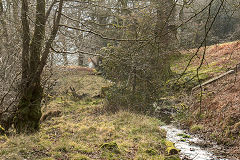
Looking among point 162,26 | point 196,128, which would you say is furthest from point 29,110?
point 196,128

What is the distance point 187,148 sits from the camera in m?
6.42

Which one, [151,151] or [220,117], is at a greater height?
[220,117]

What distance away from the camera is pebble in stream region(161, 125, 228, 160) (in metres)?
5.70

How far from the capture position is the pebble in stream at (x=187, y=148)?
18.7 ft

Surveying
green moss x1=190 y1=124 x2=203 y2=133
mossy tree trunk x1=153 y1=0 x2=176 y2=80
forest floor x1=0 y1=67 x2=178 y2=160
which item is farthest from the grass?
forest floor x1=0 y1=67 x2=178 y2=160

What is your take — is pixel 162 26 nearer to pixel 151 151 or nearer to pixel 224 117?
pixel 224 117

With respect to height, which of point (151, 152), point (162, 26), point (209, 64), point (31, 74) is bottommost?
point (151, 152)

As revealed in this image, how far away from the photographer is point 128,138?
685 cm

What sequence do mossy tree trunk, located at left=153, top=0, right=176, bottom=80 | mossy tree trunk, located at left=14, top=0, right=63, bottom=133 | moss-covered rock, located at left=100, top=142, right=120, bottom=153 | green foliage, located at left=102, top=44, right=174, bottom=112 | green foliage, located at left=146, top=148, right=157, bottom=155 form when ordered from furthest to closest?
green foliage, located at left=102, top=44, right=174, bottom=112 → mossy tree trunk, located at left=14, top=0, right=63, bottom=133 → green foliage, located at left=146, top=148, right=157, bottom=155 → moss-covered rock, located at left=100, top=142, right=120, bottom=153 → mossy tree trunk, located at left=153, top=0, right=176, bottom=80

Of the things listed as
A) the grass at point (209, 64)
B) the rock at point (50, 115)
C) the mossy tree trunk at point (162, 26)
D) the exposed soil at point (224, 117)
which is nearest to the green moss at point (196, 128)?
the exposed soil at point (224, 117)

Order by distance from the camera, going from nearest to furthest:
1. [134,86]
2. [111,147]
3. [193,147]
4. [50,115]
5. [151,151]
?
[111,147]
[151,151]
[193,147]
[50,115]
[134,86]

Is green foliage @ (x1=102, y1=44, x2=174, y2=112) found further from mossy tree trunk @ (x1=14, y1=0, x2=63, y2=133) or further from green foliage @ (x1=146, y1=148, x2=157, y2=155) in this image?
green foliage @ (x1=146, y1=148, x2=157, y2=155)

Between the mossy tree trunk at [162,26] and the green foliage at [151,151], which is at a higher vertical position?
the mossy tree trunk at [162,26]

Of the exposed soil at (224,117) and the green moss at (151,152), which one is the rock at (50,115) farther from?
the exposed soil at (224,117)
